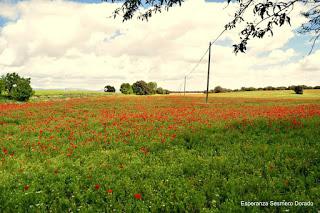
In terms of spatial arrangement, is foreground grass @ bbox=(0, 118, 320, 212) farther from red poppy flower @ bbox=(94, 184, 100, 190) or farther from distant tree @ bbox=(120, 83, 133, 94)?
distant tree @ bbox=(120, 83, 133, 94)

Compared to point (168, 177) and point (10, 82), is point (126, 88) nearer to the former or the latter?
point (10, 82)

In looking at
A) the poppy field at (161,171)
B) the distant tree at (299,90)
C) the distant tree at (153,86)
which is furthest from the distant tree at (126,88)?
the poppy field at (161,171)

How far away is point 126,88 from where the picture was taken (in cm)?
16175

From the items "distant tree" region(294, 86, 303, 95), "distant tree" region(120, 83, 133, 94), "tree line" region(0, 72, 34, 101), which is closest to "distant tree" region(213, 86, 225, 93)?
"distant tree" region(294, 86, 303, 95)

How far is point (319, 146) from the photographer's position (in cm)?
925

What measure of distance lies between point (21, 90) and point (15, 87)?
3345 mm

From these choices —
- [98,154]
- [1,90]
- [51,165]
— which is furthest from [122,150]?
[1,90]

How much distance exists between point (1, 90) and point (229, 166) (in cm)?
8680

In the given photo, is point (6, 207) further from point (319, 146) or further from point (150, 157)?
point (319, 146)

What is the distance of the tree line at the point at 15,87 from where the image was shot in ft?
237

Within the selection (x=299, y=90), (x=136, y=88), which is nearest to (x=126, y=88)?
(x=136, y=88)

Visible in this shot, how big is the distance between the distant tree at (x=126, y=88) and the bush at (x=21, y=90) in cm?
8672

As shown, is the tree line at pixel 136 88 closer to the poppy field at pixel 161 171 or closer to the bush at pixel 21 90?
the bush at pixel 21 90

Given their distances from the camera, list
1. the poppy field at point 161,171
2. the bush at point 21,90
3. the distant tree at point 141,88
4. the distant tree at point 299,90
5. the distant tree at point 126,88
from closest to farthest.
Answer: the poppy field at point 161,171, the bush at point 21,90, the distant tree at point 299,90, the distant tree at point 141,88, the distant tree at point 126,88
